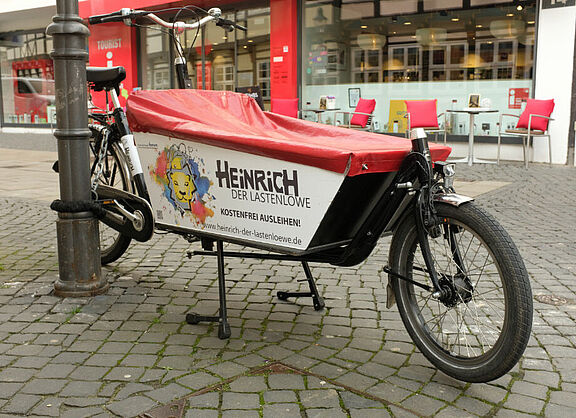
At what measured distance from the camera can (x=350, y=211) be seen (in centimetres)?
311

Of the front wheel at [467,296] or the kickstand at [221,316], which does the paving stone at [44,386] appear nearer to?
the kickstand at [221,316]

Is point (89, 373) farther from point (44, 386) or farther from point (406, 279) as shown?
point (406, 279)

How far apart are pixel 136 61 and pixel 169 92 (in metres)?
17.5

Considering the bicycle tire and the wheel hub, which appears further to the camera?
→ the bicycle tire

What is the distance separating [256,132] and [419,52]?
11465 mm

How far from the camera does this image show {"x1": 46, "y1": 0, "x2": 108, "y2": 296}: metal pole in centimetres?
392

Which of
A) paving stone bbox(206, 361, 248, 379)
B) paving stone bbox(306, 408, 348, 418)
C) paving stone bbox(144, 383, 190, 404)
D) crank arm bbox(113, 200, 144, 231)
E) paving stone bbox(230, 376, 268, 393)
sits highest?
crank arm bbox(113, 200, 144, 231)

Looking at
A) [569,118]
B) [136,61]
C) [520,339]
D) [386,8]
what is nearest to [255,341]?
[520,339]

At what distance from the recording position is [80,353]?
3152 millimetres

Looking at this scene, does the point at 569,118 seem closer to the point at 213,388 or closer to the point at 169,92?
the point at 169,92

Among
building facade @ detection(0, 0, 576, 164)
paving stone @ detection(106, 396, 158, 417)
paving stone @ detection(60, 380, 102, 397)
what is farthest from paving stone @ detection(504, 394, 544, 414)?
building facade @ detection(0, 0, 576, 164)

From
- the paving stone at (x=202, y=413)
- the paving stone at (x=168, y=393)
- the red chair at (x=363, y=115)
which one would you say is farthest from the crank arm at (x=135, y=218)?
the red chair at (x=363, y=115)

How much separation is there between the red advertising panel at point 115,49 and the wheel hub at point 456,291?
1839 cm

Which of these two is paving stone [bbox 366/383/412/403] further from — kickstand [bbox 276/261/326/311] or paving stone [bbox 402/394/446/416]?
kickstand [bbox 276/261/326/311]
